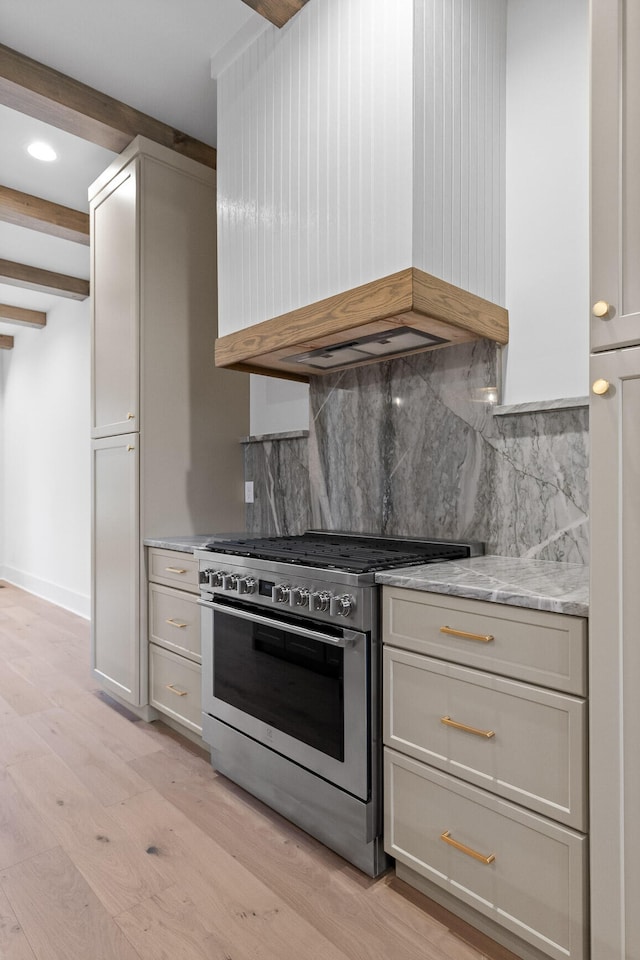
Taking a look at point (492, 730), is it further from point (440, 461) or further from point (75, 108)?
point (75, 108)

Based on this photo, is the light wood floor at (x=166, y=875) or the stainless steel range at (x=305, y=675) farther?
the stainless steel range at (x=305, y=675)

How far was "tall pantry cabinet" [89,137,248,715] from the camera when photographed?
2.79 metres

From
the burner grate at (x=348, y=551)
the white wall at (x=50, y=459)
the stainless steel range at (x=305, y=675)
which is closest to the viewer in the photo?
the stainless steel range at (x=305, y=675)

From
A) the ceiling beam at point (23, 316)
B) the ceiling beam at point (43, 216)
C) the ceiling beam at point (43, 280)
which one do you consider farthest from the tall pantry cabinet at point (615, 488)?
the ceiling beam at point (23, 316)

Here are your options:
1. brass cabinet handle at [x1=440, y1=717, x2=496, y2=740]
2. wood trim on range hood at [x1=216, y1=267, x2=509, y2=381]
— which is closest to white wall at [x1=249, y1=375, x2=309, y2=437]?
wood trim on range hood at [x1=216, y1=267, x2=509, y2=381]

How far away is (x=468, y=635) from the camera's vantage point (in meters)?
1.43

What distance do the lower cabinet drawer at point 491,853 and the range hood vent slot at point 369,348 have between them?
4.31ft

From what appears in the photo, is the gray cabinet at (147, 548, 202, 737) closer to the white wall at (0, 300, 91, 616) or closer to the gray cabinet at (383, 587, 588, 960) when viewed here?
the gray cabinet at (383, 587, 588, 960)

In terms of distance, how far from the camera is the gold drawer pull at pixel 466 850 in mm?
1400

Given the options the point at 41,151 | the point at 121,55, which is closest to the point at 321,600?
the point at 121,55

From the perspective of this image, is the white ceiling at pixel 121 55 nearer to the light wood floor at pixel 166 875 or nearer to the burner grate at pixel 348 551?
the burner grate at pixel 348 551

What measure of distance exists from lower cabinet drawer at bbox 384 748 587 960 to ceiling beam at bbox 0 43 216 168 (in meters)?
2.85

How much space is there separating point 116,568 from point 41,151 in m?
2.20

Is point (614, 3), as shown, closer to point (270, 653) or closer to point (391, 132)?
point (391, 132)
